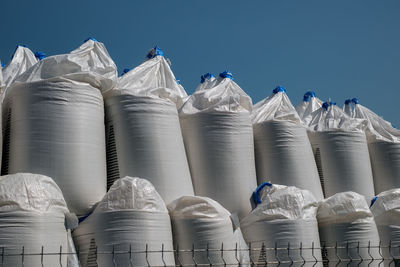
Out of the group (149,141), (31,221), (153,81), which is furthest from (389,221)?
(31,221)

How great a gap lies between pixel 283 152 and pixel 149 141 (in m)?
1.54

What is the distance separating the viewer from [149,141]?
15.4 feet

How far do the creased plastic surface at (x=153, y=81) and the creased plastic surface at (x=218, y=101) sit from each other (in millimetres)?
149

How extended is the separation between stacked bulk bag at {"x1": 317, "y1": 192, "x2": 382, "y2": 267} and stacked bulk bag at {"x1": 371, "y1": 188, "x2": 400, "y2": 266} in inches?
Result: 15.8

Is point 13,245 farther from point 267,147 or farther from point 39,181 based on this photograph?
point 267,147

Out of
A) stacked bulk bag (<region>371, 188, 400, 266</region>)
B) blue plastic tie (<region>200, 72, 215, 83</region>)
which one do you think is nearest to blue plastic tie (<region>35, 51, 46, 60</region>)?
blue plastic tie (<region>200, 72, 215, 83</region>)

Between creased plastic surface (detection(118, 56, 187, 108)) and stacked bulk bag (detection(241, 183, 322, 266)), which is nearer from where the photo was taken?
stacked bulk bag (detection(241, 183, 322, 266))

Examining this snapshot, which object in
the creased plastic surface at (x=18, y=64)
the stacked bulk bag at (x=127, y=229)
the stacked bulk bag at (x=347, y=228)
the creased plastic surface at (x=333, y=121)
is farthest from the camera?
the creased plastic surface at (x=333, y=121)

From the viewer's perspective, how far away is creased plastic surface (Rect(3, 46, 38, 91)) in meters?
5.04

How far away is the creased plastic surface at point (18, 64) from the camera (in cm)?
504

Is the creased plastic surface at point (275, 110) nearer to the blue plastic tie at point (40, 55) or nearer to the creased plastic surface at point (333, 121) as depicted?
the creased plastic surface at point (333, 121)

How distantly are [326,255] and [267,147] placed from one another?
1.21 m

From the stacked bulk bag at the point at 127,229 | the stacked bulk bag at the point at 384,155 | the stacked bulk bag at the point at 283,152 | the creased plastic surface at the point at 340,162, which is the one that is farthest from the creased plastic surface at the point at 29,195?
the stacked bulk bag at the point at 384,155

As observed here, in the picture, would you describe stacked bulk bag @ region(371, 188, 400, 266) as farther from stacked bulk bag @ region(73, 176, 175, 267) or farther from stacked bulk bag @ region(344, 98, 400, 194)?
stacked bulk bag @ region(73, 176, 175, 267)
